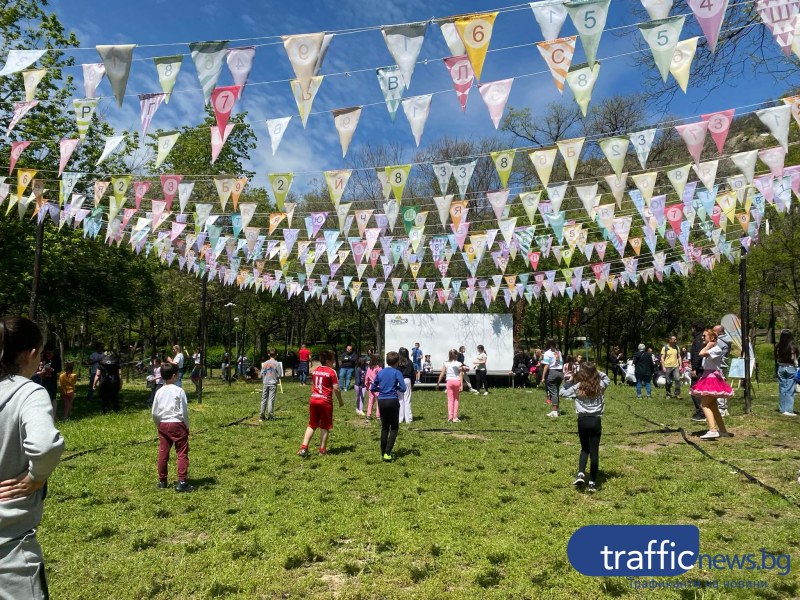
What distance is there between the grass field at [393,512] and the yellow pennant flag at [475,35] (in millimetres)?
4867

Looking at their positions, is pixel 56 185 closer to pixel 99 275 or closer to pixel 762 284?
pixel 99 275

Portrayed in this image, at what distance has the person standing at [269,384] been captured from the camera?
1225 centimetres

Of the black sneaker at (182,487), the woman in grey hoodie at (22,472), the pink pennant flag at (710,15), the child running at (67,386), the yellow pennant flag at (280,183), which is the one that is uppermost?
the pink pennant flag at (710,15)

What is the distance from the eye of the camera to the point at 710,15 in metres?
5.05

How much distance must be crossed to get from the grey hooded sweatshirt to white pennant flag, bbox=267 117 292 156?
590cm

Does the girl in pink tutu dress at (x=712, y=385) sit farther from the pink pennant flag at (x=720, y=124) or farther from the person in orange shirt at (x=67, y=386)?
the person in orange shirt at (x=67, y=386)

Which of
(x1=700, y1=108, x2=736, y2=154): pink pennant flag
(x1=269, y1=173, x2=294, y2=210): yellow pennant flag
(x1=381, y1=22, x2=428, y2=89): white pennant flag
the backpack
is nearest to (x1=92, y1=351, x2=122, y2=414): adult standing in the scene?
the backpack

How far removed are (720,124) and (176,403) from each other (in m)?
8.29

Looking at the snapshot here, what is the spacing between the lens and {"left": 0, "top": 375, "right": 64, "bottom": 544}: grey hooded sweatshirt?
1.99 meters

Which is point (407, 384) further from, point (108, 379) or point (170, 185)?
point (108, 379)

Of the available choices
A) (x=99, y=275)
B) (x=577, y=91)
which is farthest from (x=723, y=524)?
(x=99, y=275)

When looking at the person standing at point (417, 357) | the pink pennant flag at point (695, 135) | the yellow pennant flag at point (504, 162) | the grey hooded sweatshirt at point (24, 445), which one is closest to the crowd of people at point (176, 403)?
the grey hooded sweatshirt at point (24, 445)

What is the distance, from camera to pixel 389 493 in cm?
619

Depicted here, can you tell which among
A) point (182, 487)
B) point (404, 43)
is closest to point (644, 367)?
point (404, 43)
